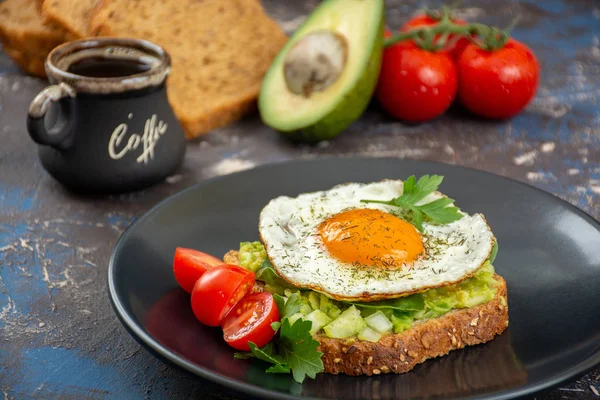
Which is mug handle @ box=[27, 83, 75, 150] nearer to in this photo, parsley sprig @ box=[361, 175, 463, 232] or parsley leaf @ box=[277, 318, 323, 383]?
parsley sprig @ box=[361, 175, 463, 232]

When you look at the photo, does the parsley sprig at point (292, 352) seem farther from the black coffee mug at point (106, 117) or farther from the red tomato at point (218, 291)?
the black coffee mug at point (106, 117)

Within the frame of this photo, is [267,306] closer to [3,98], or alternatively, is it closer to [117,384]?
[117,384]

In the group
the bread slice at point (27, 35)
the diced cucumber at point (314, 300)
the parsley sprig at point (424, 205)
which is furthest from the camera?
the bread slice at point (27, 35)

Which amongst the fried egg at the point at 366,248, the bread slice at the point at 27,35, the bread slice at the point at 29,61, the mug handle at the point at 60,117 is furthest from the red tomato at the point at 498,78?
the bread slice at the point at 29,61

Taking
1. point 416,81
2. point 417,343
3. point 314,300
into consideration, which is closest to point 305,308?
point 314,300

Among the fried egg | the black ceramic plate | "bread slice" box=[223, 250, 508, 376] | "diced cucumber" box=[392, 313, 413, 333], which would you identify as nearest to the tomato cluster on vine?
the black ceramic plate

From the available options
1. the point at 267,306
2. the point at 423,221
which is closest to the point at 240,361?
the point at 267,306
